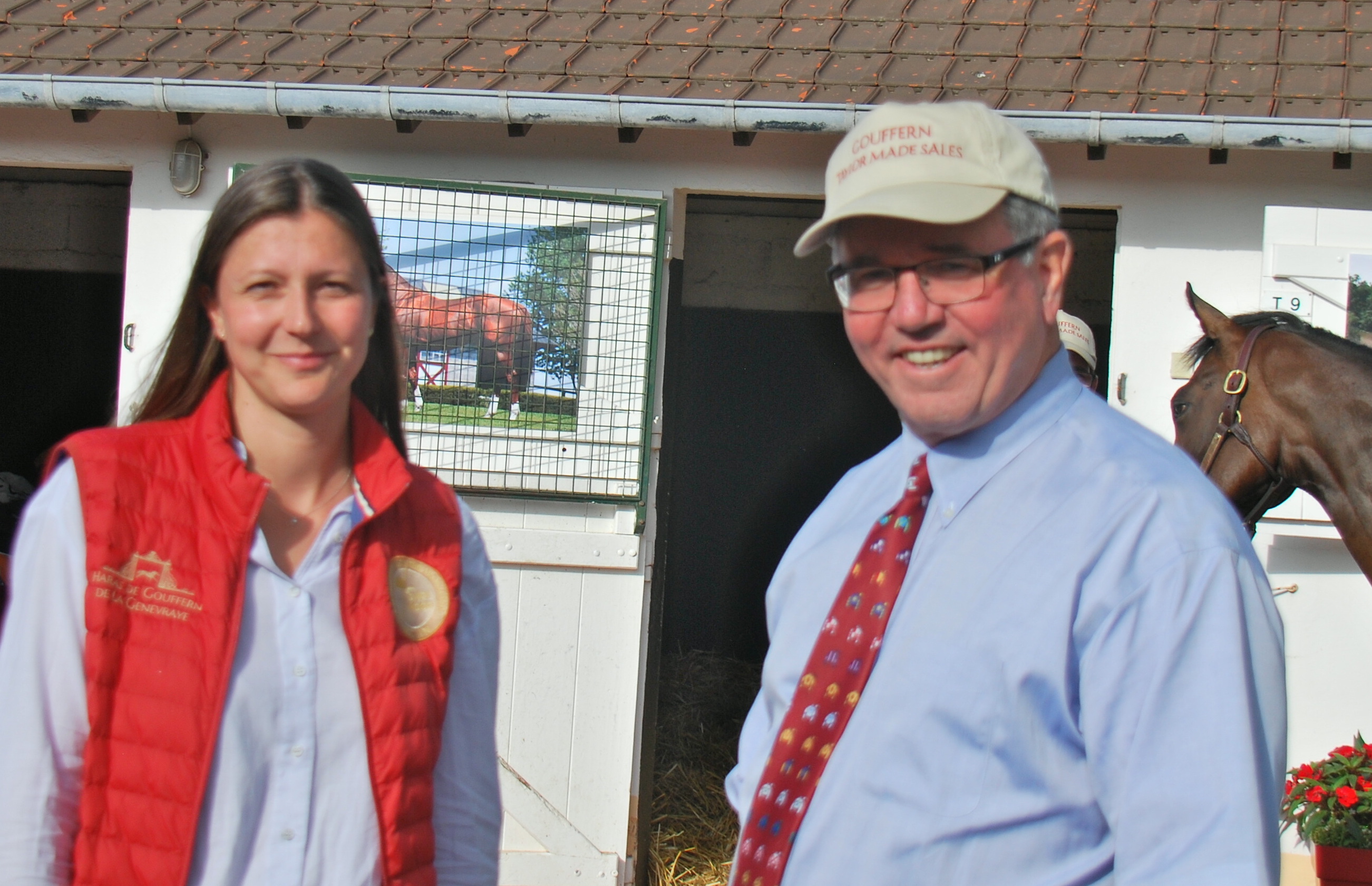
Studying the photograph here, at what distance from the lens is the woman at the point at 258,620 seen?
1.39m

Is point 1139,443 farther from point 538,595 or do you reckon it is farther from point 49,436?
point 49,436

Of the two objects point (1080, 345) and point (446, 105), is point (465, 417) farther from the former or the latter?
point (1080, 345)

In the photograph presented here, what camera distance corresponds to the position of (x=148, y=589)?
1.44 metres

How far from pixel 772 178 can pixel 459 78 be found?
3.83ft

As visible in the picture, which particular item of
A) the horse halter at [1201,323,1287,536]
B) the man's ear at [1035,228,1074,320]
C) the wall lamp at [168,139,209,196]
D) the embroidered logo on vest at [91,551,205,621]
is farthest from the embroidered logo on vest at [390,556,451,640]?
the wall lamp at [168,139,209,196]

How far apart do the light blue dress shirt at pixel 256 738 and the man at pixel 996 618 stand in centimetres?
49

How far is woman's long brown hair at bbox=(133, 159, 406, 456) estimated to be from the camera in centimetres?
164

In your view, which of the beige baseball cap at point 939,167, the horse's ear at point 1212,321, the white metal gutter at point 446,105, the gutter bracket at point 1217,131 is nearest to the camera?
the beige baseball cap at point 939,167

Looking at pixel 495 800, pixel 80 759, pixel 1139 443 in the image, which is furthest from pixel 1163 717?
pixel 80 759

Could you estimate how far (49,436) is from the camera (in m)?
6.97

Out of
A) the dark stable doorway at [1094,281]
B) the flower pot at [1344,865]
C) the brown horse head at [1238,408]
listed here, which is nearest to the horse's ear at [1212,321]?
the brown horse head at [1238,408]

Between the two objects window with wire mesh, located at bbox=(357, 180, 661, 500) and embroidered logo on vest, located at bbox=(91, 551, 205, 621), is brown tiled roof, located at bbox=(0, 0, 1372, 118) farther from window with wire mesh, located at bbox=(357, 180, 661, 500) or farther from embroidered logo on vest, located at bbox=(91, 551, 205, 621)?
embroidered logo on vest, located at bbox=(91, 551, 205, 621)

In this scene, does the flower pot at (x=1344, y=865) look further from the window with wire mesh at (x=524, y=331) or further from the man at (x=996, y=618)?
the man at (x=996, y=618)

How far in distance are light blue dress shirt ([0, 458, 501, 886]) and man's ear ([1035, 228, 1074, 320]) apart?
96 centimetres
